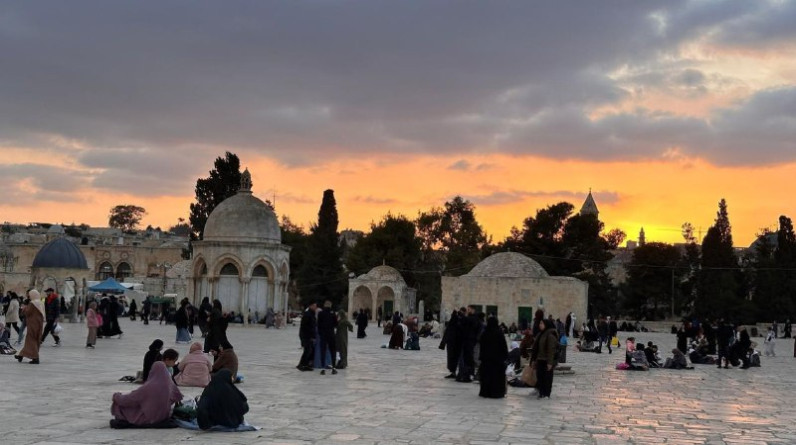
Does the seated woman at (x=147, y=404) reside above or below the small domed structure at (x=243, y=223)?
below

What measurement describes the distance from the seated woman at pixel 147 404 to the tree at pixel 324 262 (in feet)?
166

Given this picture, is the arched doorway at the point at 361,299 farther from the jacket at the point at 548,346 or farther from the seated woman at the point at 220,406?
the seated woman at the point at 220,406

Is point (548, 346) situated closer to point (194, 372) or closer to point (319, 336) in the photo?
point (319, 336)

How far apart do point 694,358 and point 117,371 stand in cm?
1540

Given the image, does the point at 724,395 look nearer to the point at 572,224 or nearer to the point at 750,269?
the point at 572,224

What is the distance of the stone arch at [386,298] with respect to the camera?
5050 cm

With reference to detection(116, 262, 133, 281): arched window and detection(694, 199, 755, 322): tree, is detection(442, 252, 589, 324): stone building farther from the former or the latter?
detection(116, 262, 133, 281): arched window

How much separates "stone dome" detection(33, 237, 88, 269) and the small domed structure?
5560 mm

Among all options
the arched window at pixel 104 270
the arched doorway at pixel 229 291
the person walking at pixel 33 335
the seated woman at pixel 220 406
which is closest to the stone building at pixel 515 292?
the arched doorway at pixel 229 291

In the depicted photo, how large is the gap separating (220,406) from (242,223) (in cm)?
2869

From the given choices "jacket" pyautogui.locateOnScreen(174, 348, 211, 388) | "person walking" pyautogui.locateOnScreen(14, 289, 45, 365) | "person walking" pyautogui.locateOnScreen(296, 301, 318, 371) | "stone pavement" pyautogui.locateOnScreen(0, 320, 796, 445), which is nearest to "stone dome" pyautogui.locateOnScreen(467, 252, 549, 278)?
"stone pavement" pyautogui.locateOnScreen(0, 320, 796, 445)

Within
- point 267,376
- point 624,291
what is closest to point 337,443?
point 267,376

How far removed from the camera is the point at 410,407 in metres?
10.8

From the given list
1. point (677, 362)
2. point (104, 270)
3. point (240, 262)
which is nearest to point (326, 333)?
point (677, 362)
